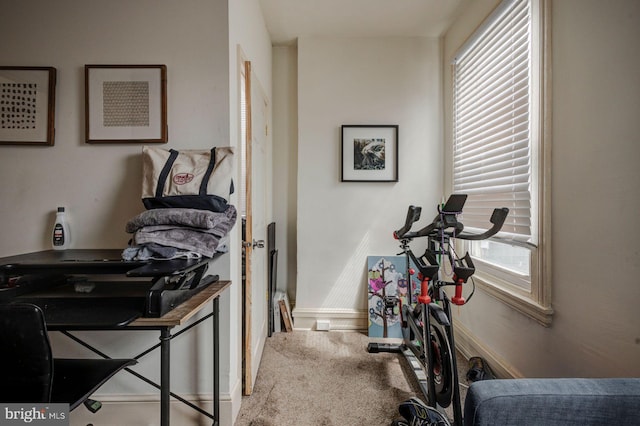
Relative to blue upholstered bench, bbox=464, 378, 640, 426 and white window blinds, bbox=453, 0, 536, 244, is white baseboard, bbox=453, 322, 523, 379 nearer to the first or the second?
white window blinds, bbox=453, 0, 536, 244

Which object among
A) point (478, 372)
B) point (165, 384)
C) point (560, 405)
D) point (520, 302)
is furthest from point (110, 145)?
point (478, 372)

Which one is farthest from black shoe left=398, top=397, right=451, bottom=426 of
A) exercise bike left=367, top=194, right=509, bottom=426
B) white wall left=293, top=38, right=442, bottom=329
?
white wall left=293, top=38, right=442, bottom=329

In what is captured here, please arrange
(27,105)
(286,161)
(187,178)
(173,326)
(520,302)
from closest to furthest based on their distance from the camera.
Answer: (173,326)
(187,178)
(27,105)
(520,302)
(286,161)

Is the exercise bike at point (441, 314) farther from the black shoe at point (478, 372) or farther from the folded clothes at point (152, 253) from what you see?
the folded clothes at point (152, 253)

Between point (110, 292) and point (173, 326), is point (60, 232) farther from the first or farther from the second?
point (173, 326)

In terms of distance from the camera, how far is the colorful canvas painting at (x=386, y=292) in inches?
97.0

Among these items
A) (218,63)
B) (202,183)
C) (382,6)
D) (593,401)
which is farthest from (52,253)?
(382,6)

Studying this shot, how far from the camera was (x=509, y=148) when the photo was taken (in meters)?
1.72

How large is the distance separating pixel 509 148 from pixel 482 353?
1382 mm

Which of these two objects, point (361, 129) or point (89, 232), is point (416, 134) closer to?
point (361, 129)

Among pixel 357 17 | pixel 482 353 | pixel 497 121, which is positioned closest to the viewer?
pixel 497 121

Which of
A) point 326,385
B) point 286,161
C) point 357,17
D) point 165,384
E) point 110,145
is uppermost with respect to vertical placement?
point 357,17

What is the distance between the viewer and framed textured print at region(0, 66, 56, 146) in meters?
1.43

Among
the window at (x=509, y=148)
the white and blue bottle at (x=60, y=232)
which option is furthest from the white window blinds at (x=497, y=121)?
the white and blue bottle at (x=60, y=232)
